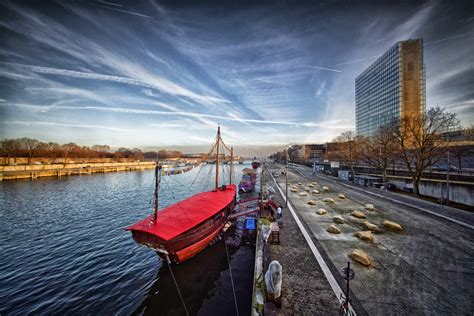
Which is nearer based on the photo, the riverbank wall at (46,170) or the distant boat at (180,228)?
the distant boat at (180,228)

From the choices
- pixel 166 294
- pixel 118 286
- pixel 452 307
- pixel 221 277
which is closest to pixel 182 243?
pixel 166 294

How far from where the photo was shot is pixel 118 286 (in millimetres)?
11758

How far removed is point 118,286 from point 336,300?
14.2 metres

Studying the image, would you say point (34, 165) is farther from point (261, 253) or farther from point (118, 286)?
point (261, 253)

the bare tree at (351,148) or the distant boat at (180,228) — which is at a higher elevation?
the bare tree at (351,148)

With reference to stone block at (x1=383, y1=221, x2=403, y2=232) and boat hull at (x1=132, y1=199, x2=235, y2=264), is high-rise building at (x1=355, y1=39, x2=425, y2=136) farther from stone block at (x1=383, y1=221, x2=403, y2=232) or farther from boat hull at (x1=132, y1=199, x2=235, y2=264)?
boat hull at (x1=132, y1=199, x2=235, y2=264)

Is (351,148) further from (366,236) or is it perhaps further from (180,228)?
(180,228)

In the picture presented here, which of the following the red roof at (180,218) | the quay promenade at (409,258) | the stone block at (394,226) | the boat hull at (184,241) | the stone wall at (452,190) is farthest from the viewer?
the stone wall at (452,190)

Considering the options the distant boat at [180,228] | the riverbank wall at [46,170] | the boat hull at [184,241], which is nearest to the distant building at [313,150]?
the riverbank wall at [46,170]

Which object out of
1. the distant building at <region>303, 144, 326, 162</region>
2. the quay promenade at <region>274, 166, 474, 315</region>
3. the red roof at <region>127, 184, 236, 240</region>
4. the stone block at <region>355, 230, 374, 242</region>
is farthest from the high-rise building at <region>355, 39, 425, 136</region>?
the red roof at <region>127, 184, 236, 240</region>

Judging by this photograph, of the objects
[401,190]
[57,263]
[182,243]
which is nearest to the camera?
[182,243]

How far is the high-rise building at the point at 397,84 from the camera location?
269 ft

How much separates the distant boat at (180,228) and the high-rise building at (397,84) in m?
97.3

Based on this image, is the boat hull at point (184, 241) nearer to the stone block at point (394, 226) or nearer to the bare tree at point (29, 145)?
the stone block at point (394, 226)
